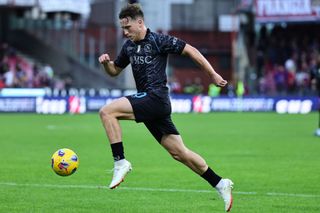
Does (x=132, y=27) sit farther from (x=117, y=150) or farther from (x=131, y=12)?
(x=117, y=150)

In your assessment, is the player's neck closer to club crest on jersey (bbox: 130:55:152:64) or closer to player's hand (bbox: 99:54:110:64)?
club crest on jersey (bbox: 130:55:152:64)

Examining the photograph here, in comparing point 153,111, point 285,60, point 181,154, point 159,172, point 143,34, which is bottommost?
point 285,60

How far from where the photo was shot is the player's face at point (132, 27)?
10.1 m

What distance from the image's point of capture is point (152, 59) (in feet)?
33.0

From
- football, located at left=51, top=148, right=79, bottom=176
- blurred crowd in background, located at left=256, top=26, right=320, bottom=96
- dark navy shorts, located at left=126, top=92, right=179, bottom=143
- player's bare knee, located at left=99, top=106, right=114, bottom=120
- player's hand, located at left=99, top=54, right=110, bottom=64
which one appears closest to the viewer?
player's bare knee, located at left=99, top=106, right=114, bottom=120

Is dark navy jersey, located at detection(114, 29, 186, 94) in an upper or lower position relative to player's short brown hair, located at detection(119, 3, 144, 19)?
lower

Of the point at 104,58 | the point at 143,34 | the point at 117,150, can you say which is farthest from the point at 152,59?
the point at 117,150

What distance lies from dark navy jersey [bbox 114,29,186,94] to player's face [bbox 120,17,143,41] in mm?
111

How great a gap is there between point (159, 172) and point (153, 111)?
A: 4900 millimetres

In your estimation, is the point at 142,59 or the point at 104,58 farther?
the point at 104,58

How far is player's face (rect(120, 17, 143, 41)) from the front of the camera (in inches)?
396

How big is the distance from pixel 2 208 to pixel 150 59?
255 cm

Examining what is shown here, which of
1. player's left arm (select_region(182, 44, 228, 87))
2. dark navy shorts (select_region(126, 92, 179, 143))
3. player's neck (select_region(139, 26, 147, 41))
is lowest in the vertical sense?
dark navy shorts (select_region(126, 92, 179, 143))

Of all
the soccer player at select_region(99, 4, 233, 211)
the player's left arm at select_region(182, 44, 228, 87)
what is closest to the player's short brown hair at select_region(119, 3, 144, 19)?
the soccer player at select_region(99, 4, 233, 211)
